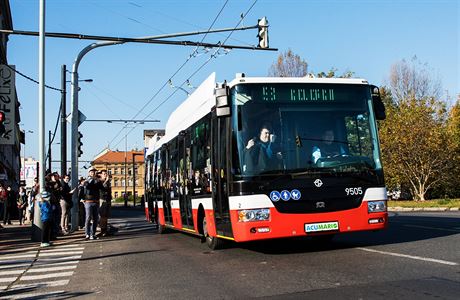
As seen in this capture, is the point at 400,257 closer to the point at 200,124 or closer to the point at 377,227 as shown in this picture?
the point at 377,227

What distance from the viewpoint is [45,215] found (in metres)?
14.4

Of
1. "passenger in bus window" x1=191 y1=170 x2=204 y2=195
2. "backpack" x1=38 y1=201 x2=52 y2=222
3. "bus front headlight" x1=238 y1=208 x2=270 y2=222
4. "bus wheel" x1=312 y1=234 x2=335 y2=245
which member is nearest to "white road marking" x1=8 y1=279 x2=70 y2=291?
"bus front headlight" x1=238 y1=208 x2=270 y2=222

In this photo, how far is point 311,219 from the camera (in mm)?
8969

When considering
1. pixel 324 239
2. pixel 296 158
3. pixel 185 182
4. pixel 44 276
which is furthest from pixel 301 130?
pixel 44 276

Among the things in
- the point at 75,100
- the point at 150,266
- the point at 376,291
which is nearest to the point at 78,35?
the point at 75,100

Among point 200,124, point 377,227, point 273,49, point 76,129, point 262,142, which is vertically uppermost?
point 273,49

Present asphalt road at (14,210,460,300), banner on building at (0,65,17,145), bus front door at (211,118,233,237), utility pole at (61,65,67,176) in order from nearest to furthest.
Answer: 1. asphalt road at (14,210,460,300)
2. bus front door at (211,118,233,237)
3. banner on building at (0,65,17,145)
4. utility pole at (61,65,67,176)

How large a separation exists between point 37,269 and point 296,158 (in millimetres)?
5366

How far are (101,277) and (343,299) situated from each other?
4441mm

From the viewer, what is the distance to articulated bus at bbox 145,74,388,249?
886 cm

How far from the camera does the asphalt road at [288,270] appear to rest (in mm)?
6590

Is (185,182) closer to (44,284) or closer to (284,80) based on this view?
(284,80)

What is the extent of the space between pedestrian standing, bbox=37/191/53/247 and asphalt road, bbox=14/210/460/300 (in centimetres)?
245

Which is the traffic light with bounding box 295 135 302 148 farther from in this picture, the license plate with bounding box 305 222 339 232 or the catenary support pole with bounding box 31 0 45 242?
the catenary support pole with bounding box 31 0 45 242
